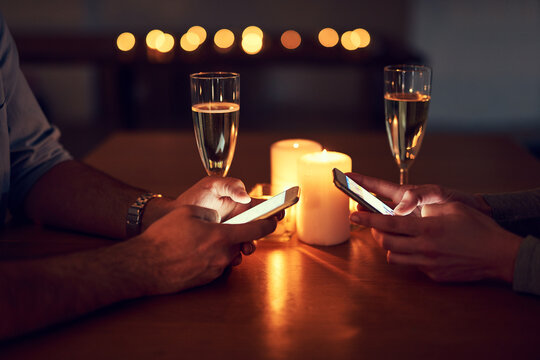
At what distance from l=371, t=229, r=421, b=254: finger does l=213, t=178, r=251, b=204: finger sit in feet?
0.76

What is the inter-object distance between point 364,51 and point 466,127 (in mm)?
2087

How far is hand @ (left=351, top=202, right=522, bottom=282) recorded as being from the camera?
774 mm

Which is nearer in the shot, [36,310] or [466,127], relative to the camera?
[36,310]

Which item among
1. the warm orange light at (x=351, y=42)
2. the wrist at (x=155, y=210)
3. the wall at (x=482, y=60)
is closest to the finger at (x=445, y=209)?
the wrist at (x=155, y=210)

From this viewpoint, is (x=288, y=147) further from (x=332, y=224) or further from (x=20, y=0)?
(x=20, y=0)

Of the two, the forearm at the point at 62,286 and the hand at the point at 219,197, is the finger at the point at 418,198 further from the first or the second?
the forearm at the point at 62,286

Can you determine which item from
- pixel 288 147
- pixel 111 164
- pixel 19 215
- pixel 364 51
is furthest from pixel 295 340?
pixel 364 51

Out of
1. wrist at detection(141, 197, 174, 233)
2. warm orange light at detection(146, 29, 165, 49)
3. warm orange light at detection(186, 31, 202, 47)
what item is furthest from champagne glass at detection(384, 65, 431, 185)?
warm orange light at detection(186, 31, 202, 47)

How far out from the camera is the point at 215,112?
0.92 metres

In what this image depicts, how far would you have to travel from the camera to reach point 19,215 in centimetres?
111

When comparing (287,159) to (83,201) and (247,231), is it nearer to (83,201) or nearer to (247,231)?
(247,231)

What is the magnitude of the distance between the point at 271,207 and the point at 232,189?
0.10 metres

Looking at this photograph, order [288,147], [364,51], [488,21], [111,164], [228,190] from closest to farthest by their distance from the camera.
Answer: [228,190] < [288,147] < [111,164] < [364,51] < [488,21]

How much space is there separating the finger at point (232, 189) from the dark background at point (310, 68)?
11.2 ft
